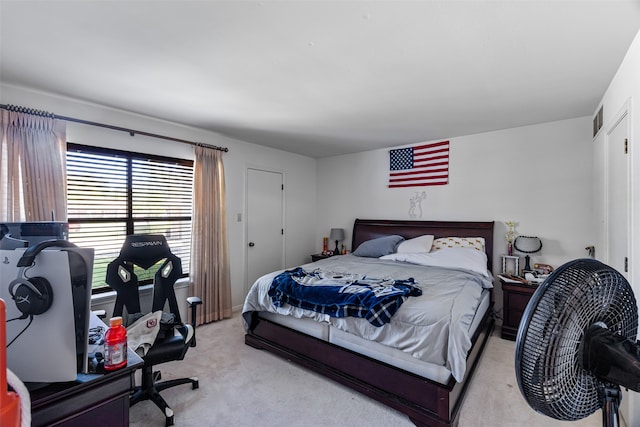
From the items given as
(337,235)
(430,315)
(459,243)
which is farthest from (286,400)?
(337,235)

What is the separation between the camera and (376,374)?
2.13 metres

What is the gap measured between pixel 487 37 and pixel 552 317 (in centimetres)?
172

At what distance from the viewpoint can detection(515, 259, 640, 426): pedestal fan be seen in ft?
2.02

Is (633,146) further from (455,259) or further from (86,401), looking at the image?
(86,401)

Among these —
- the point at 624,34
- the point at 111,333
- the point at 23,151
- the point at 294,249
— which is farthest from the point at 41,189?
the point at 624,34

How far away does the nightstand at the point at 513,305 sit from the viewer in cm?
304

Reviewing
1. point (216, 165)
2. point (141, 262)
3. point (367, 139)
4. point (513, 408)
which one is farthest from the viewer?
point (367, 139)

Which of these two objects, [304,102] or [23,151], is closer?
[23,151]

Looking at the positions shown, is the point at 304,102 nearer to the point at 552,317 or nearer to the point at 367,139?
the point at 367,139

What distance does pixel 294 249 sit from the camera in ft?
16.3

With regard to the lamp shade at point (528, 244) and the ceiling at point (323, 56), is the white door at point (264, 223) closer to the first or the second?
the ceiling at point (323, 56)

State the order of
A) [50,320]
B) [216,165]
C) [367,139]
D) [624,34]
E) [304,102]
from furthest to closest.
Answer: [367,139], [216,165], [304,102], [624,34], [50,320]

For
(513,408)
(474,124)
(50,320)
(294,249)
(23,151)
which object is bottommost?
(513,408)

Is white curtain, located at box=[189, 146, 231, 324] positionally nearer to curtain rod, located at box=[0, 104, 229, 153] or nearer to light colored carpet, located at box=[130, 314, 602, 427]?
curtain rod, located at box=[0, 104, 229, 153]
